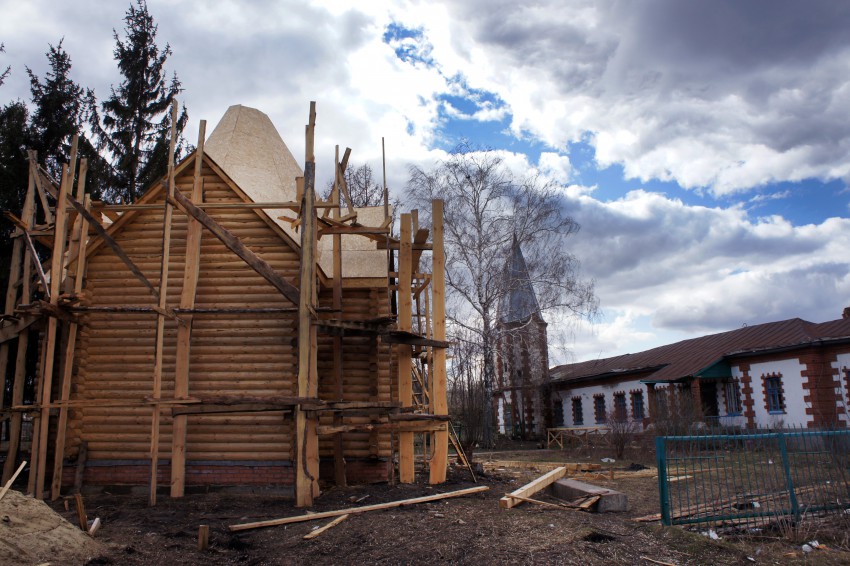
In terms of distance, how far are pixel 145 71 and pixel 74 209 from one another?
52.5 feet

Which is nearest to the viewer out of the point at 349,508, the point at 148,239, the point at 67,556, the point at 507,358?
the point at 67,556

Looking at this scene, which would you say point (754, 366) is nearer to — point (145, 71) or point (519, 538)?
point (519, 538)

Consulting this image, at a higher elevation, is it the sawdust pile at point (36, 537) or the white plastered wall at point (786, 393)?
the white plastered wall at point (786, 393)

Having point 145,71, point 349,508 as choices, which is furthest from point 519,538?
point 145,71

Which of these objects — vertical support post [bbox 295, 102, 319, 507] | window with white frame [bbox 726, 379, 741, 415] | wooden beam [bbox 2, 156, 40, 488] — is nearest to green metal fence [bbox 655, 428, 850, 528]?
vertical support post [bbox 295, 102, 319, 507]

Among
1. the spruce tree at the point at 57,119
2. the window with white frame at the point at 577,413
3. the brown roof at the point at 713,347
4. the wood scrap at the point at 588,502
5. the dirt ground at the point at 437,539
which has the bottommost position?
the dirt ground at the point at 437,539

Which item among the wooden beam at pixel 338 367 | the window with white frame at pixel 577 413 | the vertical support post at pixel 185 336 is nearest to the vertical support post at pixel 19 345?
the vertical support post at pixel 185 336

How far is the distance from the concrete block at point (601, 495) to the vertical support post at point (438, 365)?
90.9 inches

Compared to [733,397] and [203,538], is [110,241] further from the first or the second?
[733,397]

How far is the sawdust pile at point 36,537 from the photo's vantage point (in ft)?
22.3

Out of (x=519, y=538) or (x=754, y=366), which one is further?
(x=754, y=366)

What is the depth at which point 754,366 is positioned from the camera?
25.6 metres

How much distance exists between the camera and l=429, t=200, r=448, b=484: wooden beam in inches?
495

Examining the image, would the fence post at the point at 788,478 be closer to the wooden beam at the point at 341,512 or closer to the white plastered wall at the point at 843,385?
the wooden beam at the point at 341,512
